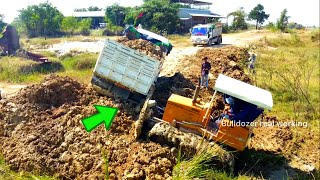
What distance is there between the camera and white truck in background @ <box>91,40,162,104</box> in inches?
356

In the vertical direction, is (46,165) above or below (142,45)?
below

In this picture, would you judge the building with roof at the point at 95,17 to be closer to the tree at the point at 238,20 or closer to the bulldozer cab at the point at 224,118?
the tree at the point at 238,20

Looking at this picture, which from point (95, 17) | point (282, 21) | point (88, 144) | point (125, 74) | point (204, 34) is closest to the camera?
point (88, 144)

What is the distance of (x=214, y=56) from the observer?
17.5m

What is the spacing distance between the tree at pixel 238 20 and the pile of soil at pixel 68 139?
133 feet

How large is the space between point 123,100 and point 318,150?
19.3ft

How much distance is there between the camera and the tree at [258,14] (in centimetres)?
4916

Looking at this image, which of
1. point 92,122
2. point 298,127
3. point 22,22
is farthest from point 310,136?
point 22,22

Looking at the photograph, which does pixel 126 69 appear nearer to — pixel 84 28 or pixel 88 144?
pixel 88 144

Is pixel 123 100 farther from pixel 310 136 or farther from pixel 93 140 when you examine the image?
pixel 310 136

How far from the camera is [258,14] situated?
49344mm

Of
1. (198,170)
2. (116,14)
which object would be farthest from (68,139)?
(116,14)

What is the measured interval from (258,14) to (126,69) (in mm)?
44791
